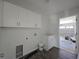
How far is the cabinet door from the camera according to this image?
189cm

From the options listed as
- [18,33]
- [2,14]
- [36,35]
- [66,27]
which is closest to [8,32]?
[18,33]

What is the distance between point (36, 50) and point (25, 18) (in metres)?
1.84

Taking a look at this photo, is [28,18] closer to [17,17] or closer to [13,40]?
[17,17]

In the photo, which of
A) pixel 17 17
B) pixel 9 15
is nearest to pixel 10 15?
pixel 9 15

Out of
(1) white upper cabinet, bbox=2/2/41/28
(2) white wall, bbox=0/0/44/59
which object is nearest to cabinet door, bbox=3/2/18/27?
(1) white upper cabinet, bbox=2/2/41/28

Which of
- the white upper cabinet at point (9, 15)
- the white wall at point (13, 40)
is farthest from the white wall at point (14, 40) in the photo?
the white upper cabinet at point (9, 15)

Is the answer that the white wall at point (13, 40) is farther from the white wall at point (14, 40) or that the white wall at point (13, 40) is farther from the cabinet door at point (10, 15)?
the cabinet door at point (10, 15)

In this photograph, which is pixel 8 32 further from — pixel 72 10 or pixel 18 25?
pixel 72 10

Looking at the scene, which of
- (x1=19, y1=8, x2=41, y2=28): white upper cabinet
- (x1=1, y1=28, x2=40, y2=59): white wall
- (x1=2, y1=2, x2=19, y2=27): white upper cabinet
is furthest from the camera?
(x1=19, y1=8, x2=41, y2=28): white upper cabinet

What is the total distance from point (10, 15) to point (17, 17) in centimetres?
28

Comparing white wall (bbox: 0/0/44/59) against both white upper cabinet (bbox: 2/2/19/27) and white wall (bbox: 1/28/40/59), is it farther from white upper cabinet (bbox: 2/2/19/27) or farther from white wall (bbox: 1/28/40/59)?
white upper cabinet (bbox: 2/2/19/27)

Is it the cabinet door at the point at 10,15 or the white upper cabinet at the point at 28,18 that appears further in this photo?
the white upper cabinet at the point at 28,18

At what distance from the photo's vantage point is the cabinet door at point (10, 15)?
1.89m

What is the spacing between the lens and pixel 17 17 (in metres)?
2.26
